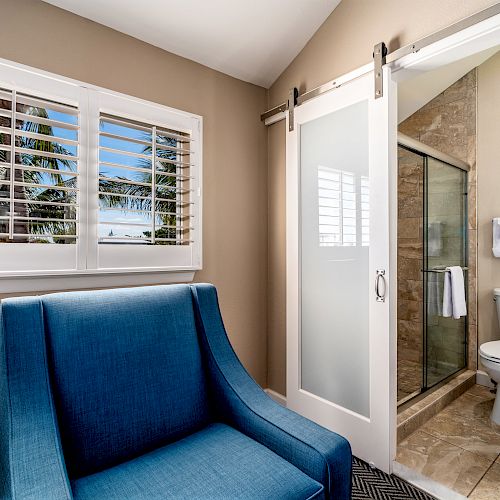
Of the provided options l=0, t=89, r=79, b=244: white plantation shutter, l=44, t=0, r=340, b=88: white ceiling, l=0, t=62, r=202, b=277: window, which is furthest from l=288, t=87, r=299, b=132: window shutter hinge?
l=0, t=89, r=79, b=244: white plantation shutter

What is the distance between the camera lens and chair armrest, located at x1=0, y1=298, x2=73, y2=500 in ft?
3.17

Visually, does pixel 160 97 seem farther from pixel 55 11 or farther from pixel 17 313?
pixel 17 313

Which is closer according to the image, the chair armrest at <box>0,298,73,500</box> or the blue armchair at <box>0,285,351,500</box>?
the chair armrest at <box>0,298,73,500</box>

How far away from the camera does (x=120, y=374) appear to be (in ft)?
4.46

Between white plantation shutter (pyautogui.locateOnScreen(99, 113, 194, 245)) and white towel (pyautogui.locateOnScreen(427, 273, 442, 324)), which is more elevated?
white plantation shutter (pyautogui.locateOnScreen(99, 113, 194, 245))

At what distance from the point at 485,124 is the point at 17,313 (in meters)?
3.40

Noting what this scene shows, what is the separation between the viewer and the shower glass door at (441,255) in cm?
271

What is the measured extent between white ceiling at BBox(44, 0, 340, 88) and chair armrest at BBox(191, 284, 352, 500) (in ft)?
4.78

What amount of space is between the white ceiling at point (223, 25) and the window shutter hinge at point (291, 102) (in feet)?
0.78

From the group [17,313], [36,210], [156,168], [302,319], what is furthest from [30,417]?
[302,319]

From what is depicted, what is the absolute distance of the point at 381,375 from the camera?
6.26 ft

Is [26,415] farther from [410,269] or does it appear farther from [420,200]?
[420,200]

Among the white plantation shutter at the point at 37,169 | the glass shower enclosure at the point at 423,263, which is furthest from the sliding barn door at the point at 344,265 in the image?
the white plantation shutter at the point at 37,169

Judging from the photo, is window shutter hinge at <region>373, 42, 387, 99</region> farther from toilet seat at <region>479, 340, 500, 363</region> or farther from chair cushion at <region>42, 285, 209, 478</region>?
toilet seat at <region>479, 340, 500, 363</region>
